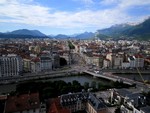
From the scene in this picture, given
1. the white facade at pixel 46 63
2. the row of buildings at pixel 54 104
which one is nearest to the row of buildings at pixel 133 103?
the row of buildings at pixel 54 104

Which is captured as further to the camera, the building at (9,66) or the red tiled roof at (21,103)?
the building at (9,66)

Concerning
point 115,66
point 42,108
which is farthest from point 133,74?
point 42,108

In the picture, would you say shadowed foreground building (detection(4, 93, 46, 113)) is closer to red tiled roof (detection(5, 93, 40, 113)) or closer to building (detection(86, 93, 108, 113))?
red tiled roof (detection(5, 93, 40, 113))

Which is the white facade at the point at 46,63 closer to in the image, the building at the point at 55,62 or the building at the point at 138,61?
the building at the point at 55,62

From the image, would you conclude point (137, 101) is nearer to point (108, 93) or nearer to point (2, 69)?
point (108, 93)

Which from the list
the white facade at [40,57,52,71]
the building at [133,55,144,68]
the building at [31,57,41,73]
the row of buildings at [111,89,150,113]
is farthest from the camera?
the building at [133,55,144,68]

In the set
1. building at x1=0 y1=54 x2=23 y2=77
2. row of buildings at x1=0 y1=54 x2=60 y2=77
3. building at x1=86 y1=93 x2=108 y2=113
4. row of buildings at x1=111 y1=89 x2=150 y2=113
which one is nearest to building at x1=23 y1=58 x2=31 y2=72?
row of buildings at x1=0 y1=54 x2=60 y2=77
